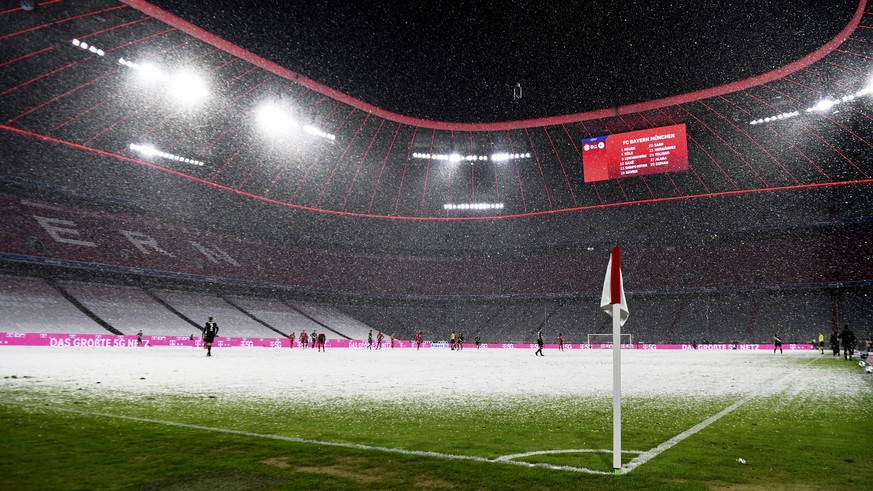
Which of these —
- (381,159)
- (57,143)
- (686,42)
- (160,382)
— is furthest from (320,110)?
(160,382)

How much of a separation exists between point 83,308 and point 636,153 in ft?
139

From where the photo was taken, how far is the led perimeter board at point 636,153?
42.5 meters

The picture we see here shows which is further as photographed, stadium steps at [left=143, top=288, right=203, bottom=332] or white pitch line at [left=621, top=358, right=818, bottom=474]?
stadium steps at [left=143, top=288, right=203, bottom=332]

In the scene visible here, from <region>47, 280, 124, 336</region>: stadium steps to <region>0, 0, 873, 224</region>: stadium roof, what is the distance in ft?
28.2

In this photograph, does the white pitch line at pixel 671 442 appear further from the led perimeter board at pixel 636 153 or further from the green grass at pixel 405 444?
the led perimeter board at pixel 636 153

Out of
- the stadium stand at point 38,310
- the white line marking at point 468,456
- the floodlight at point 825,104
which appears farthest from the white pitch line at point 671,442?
the floodlight at point 825,104

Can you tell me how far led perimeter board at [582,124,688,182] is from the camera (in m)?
42.5

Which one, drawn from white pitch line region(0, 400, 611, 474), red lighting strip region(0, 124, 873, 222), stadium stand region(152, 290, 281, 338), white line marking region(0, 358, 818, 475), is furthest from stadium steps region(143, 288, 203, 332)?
white line marking region(0, 358, 818, 475)

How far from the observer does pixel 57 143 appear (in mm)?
40906

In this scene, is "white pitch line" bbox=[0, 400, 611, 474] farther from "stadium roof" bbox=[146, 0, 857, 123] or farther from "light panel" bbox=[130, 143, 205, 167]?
"light panel" bbox=[130, 143, 205, 167]

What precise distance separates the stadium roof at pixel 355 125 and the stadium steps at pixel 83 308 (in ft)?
28.2

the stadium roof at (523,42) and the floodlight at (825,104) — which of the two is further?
the floodlight at (825,104)

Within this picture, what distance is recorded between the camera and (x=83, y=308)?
1448 inches

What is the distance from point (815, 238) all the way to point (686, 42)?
96.7ft
